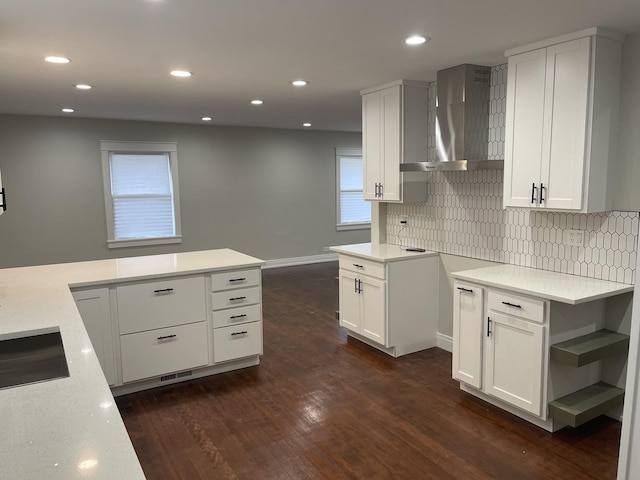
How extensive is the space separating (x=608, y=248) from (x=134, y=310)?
10.3 ft

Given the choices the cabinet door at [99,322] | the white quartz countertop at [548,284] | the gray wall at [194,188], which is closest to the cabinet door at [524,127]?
the white quartz countertop at [548,284]

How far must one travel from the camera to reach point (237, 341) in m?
3.60

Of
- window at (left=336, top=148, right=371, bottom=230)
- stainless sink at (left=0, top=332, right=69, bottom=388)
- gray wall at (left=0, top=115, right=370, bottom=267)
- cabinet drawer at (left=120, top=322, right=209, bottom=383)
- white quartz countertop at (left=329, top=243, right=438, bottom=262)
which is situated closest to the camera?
stainless sink at (left=0, top=332, right=69, bottom=388)

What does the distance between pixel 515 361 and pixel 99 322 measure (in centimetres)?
268

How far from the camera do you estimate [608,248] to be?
9.37ft

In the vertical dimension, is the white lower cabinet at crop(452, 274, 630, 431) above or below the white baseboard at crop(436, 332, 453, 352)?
Answer: above

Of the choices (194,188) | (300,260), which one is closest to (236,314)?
(194,188)

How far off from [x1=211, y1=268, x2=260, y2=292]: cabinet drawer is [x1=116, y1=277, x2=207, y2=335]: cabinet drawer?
0.10 meters

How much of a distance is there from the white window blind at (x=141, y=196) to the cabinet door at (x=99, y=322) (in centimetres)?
367

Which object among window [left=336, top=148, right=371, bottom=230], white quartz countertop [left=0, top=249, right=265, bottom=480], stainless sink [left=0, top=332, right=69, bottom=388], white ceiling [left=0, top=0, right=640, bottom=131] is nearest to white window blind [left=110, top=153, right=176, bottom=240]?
white ceiling [left=0, top=0, right=640, bottom=131]

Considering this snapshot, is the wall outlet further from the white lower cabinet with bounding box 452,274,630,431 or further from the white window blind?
the white window blind

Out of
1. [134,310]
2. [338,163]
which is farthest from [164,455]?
[338,163]

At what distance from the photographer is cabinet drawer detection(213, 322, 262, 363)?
353cm

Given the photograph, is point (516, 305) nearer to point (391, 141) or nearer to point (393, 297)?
point (393, 297)
